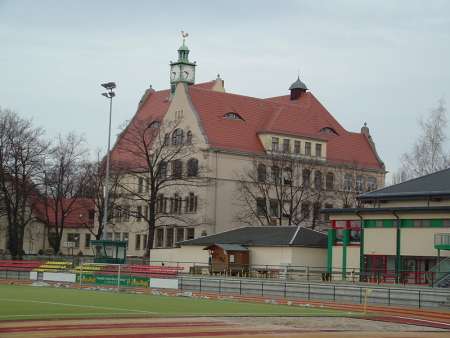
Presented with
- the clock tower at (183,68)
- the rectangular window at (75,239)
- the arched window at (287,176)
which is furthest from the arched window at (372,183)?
the rectangular window at (75,239)

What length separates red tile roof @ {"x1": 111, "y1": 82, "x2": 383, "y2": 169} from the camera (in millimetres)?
87062

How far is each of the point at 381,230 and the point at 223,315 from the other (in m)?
25.0

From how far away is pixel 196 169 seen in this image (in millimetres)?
82938

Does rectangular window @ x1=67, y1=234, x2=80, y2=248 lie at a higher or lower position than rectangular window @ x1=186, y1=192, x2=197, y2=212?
lower

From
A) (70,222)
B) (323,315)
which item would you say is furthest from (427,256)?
(70,222)

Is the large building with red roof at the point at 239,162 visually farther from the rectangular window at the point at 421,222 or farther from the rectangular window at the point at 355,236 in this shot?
the rectangular window at the point at 421,222

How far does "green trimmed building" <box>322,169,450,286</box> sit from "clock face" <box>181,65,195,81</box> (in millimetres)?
57049

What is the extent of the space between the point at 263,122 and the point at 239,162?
23.2ft

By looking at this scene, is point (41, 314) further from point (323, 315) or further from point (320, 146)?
point (320, 146)

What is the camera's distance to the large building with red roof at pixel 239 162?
83438 millimetres

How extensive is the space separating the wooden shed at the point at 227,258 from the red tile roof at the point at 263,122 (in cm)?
2140

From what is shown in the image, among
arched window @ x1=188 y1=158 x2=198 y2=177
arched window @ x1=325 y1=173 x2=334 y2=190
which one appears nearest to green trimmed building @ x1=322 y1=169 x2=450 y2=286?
arched window @ x1=188 y1=158 x2=198 y2=177

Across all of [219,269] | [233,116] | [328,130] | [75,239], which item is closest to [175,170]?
[233,116]

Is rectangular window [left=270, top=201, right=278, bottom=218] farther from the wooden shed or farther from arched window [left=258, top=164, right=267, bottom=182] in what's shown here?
the wooden shed
